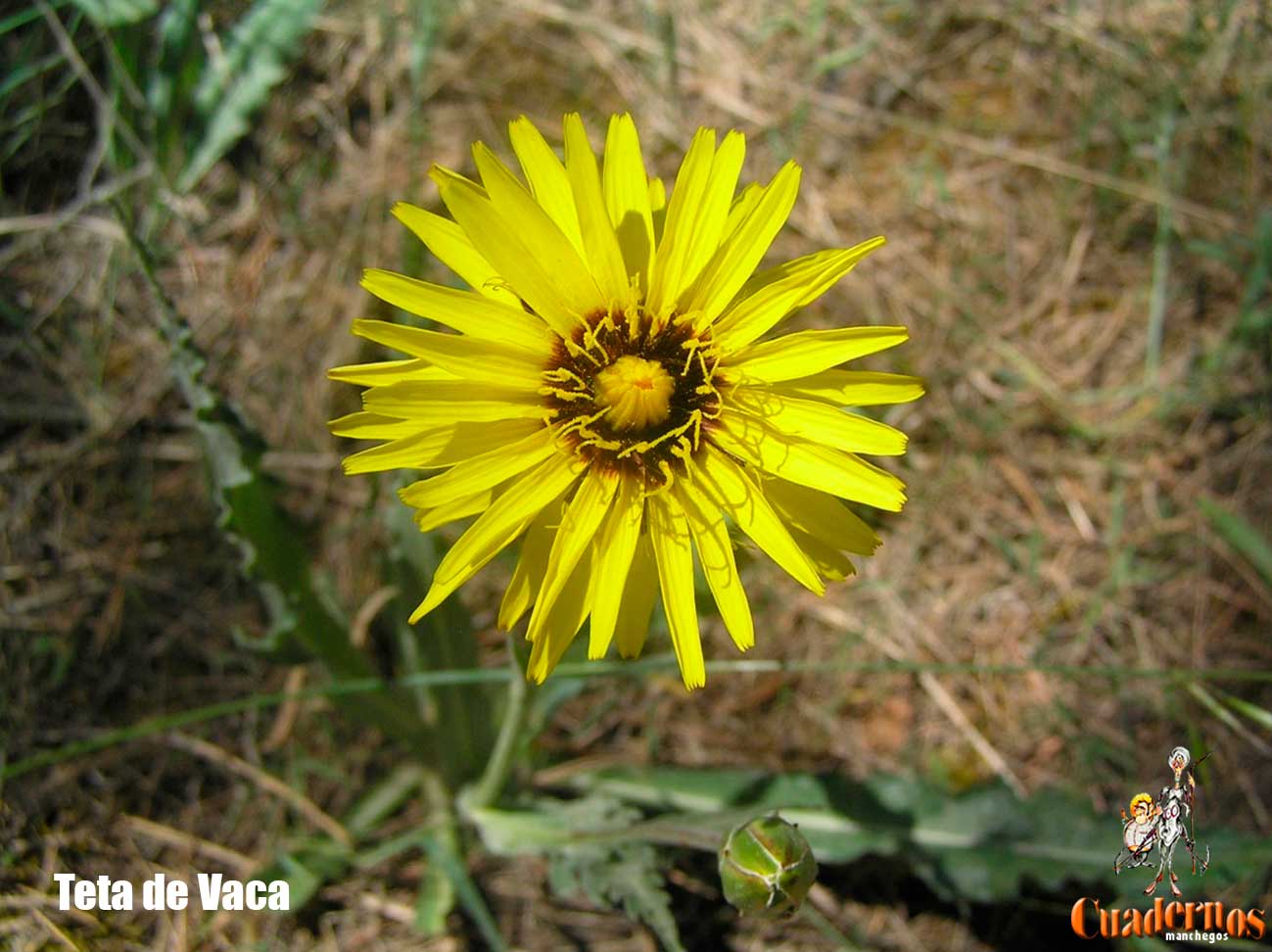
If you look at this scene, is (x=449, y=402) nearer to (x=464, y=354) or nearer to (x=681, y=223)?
(x=464, y=354)

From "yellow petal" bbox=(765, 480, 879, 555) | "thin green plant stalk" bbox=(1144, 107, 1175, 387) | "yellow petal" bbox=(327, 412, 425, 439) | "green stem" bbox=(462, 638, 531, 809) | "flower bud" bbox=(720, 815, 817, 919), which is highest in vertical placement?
"thin green plant stalk" bbox=(1144, 107, 1175, 387)

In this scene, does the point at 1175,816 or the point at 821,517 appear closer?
the point at 821,517

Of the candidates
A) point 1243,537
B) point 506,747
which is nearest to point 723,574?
point 506,747

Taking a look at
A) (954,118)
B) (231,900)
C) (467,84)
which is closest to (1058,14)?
(954,118)

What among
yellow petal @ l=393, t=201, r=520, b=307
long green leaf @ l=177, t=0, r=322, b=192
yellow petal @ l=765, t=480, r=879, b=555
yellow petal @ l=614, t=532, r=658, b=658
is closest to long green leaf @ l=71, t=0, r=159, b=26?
long green leaf @ l=177, t=0, r=322, b=192

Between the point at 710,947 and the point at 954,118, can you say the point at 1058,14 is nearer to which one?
the point at 954,118

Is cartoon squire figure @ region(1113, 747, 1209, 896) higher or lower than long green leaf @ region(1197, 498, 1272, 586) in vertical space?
lower

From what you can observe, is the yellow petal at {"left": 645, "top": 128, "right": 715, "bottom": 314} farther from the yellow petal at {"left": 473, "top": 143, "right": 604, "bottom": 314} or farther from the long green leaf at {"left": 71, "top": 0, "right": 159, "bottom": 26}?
the long green leaf at {"left": 71, "top": 0, "right": 159, "bottom": 26}
